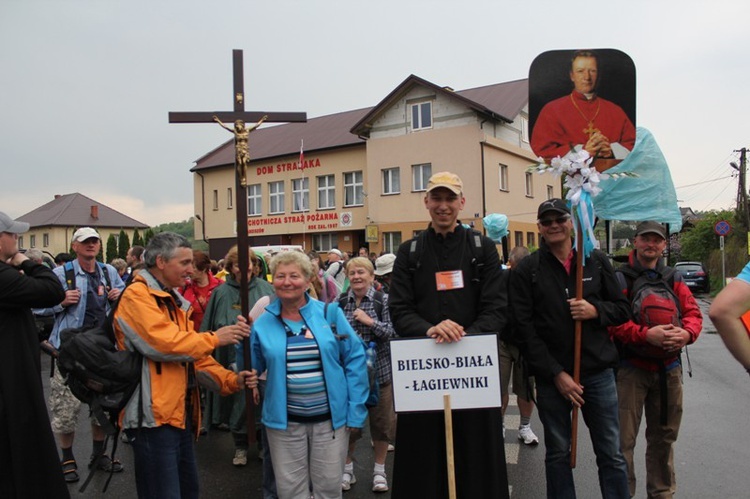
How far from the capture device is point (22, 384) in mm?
3328

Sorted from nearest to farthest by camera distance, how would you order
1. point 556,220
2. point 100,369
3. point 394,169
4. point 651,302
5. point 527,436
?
point 100,369 → point 556,220 → point 651,302 → point 527,436 → point 394,169

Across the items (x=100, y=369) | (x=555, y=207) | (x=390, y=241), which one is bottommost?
(x=100, y=369)

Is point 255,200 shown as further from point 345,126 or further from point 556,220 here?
point 556,220

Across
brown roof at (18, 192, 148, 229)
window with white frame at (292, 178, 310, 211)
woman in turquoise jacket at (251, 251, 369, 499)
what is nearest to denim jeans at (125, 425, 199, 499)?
woman in turquoise jacket at (251, 251, 369, 499)

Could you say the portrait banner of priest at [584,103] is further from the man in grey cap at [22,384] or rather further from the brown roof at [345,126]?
the brown roof at [345,126]

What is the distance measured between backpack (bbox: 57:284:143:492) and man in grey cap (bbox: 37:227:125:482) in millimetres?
2005

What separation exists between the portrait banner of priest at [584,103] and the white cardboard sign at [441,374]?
1789mm

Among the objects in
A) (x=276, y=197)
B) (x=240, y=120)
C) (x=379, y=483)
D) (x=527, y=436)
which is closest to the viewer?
(x=240, y=120)

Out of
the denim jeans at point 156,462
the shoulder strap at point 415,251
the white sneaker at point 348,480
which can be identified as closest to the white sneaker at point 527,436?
the white sneaker at point 348,480

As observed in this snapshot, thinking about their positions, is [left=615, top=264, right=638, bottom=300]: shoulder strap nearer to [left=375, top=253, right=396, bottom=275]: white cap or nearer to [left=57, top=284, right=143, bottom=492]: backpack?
[left=375, top=253, right=396, bottom=275]: white cap

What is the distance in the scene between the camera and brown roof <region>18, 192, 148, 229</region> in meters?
60.8

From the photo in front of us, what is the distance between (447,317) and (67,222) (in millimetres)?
66705

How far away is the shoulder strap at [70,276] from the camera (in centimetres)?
512

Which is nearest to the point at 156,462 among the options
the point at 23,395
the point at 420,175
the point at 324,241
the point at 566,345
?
the point at 23,395
